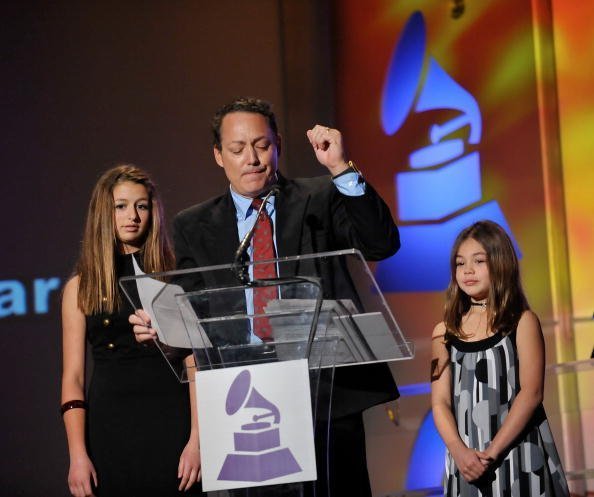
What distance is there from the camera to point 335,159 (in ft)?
6.64

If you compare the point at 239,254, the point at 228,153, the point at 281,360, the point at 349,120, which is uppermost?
the point at 349,120

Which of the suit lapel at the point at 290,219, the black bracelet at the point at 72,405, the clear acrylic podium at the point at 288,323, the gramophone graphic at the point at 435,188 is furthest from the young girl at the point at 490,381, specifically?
the gramophone graphic at the point at 435,188

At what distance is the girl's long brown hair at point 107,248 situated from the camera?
2602mm

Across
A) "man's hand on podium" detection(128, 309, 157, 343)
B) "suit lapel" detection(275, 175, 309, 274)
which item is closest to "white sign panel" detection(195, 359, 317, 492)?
"man's hand on podium" detection(128, 309, 157, 343)

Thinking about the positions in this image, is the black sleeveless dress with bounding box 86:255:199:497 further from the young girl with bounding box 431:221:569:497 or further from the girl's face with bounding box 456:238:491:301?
the girl's face with bounding box 456:238:491:301

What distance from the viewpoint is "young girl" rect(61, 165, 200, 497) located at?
8.11 feet

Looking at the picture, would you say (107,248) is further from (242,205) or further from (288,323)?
(288,323)

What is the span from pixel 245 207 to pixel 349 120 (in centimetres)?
280

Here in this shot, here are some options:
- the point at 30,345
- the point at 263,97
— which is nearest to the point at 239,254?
the point at 30,345

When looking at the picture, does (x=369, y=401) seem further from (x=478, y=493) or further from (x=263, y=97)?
→ (x=263, y=97)

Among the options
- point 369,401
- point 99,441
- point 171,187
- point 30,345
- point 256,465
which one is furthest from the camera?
point 171,187

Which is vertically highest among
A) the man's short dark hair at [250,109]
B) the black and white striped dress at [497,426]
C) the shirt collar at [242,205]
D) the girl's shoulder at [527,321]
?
the man's short dark hair at [250,109]

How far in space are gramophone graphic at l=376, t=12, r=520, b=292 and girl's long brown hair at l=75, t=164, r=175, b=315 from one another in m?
2.36

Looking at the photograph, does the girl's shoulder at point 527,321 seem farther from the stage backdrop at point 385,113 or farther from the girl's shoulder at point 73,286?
the stage backdrop at point 385,113
